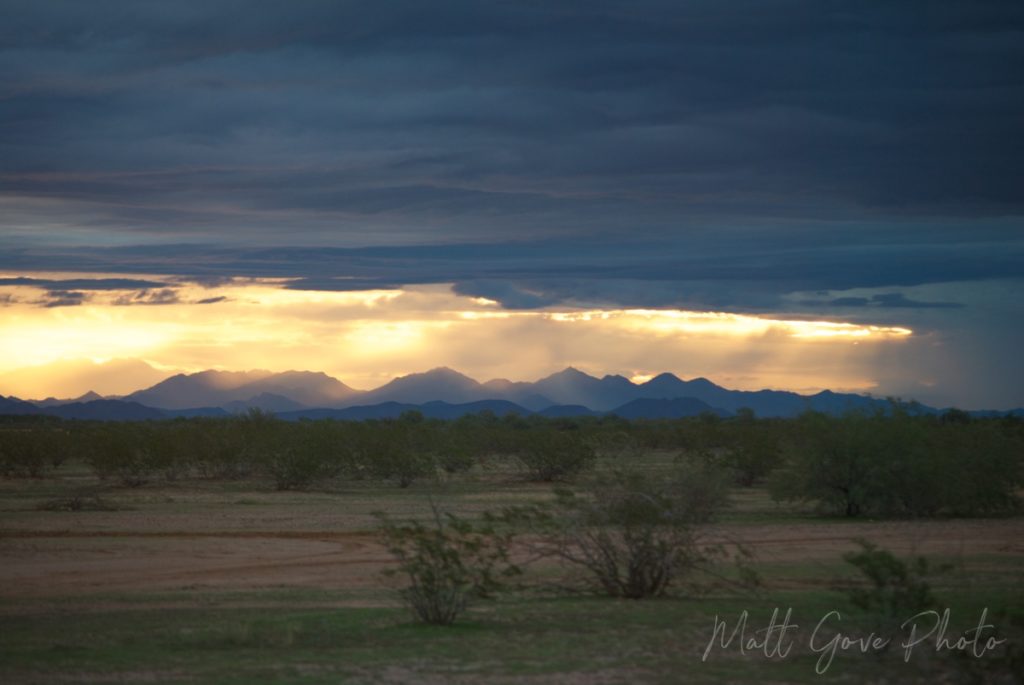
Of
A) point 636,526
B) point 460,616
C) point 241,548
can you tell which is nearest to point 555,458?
point 241,548

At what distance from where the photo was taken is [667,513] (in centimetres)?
2131

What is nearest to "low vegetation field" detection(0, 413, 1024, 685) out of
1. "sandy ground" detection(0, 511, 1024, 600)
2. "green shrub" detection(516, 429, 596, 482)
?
Answer: "sandy ground" detection(0, 511, 1024, 600)

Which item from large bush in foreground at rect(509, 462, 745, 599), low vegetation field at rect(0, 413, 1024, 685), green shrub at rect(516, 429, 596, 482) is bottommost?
green shrub at rect(516, 429, 596, 482)

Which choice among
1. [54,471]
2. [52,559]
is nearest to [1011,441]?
[52,559]

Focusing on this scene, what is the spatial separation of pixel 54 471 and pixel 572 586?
5675 cm

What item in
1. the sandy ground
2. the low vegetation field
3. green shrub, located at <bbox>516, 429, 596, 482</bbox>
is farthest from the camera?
green shrub, located at <bbox>516, 429, 596, 482</bbox>

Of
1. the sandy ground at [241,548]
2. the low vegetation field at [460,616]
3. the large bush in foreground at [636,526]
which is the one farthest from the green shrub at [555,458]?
the large bush in foreground at [636,526]

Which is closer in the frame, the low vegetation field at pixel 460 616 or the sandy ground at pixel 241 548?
the low vegetation field at pixel 460 616

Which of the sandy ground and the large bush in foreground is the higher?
the large bush in foreground

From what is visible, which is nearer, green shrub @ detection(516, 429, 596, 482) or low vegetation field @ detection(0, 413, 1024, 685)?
low vegetation field @ detection(0, 413, 1024, 685)

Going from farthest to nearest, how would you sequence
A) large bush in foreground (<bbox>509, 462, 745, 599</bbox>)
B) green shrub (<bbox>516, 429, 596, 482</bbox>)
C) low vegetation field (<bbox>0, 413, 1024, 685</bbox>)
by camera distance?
green shrub (<bbox>516, 429, 596, 482</bbox>), large bush in foreground (<bbox>509, 462, 745, 599</bbox>), low vegetation field (<bbox>0, 413, 1024, 685</bbox>)

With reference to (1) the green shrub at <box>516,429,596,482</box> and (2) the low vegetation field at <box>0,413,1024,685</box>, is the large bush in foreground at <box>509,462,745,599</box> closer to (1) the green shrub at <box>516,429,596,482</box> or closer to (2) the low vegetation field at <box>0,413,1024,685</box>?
(2) the low vegetation field at <box>0,413,1024,685</box>

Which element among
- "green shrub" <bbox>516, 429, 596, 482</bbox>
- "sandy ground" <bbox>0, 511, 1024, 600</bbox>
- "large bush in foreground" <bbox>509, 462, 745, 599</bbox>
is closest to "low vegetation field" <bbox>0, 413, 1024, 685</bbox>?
"sandy ground" <bbox>0, 511, 1024, 600</bbox>

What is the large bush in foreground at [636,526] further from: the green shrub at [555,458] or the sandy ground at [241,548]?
the green shrub at [555,458]
